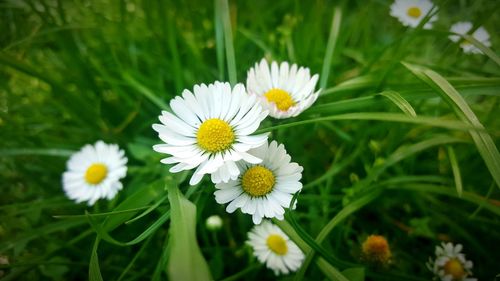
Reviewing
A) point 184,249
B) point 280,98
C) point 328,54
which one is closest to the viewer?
point 184,249

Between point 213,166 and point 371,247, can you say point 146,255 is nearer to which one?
point 213,166

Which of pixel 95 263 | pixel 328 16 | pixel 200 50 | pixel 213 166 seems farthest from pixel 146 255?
pixel 328 16

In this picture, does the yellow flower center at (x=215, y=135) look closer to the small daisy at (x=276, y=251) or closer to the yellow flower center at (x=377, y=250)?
the small daisy at (x=276, y=251)

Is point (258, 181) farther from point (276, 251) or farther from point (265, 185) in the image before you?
point (276, 251)

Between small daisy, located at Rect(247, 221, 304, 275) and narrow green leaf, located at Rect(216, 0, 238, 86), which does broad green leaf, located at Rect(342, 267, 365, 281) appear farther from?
narrow green leaf, located at Rect(216, 0, 238, 86)

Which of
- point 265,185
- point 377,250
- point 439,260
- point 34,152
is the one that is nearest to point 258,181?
point 265,185

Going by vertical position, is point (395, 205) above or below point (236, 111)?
below

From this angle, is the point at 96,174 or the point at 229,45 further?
the point at 96,174
